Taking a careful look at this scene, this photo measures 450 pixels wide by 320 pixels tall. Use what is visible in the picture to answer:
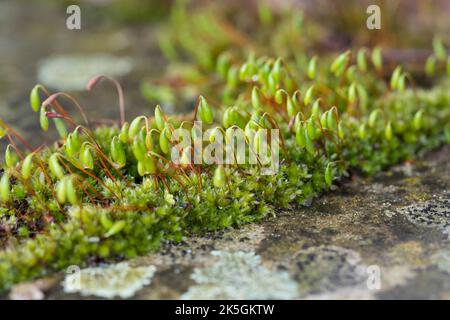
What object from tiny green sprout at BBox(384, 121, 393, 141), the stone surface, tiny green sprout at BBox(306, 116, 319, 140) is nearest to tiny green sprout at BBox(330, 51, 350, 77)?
tiny green sprout at BBox(384, 121, 393, 141)

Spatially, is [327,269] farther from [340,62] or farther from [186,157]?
[340,62]

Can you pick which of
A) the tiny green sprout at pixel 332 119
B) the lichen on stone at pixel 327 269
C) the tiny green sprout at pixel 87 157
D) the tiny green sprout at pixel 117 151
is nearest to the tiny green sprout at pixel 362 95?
the tiny green sprout at pixel 332 119

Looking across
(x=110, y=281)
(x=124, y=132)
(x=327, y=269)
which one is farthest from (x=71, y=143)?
(x=327, y=269)

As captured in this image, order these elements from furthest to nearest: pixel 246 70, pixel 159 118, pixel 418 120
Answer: pixel 418 120
pixel 246 70
pixel 159 118

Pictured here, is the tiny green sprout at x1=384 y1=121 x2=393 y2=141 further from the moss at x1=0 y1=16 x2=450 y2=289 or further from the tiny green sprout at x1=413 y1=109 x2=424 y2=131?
the tiny green sprout at x1=413 y1=109 x2=424 y2=131

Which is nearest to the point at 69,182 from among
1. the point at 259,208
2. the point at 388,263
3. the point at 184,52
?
the point at 259,208

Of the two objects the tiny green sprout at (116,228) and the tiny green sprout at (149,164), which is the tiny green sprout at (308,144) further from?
the tiny green sprout at (116,228)

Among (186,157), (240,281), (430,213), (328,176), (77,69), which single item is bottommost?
(240,281)
